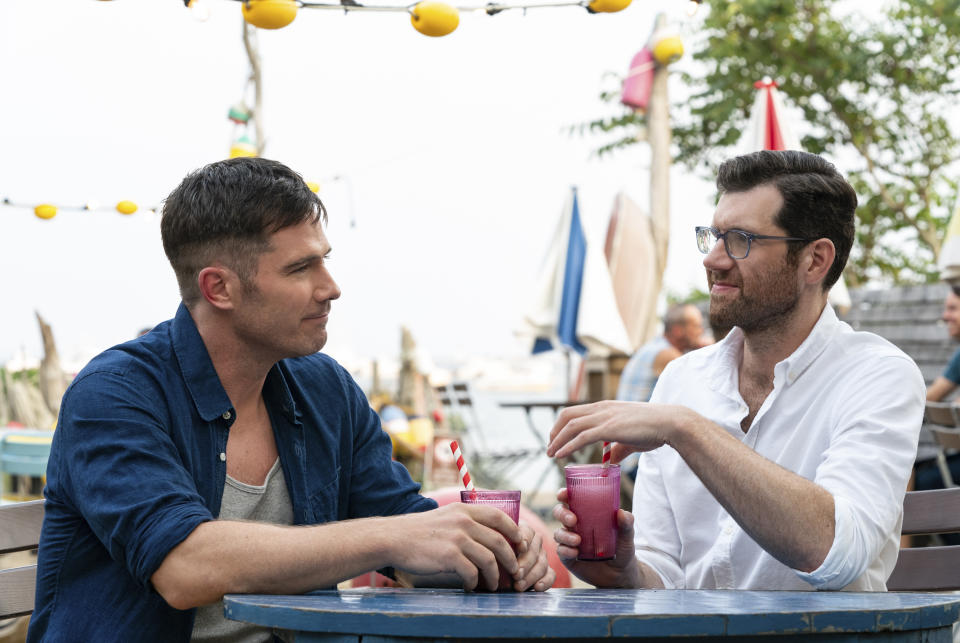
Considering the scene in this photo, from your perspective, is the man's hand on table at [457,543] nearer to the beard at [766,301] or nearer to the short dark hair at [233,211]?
the short dark hair at [233,211]

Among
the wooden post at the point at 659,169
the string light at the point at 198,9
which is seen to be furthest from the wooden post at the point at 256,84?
the string light at the point at 198,9

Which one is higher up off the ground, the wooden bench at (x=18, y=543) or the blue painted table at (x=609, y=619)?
the blue painted table at (x=609, y=619)

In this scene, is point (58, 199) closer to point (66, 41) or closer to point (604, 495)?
point (604, 495)

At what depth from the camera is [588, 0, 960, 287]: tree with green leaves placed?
13211 mm

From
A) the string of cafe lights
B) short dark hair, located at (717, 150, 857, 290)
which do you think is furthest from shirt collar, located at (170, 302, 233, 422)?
the string of cafe lights

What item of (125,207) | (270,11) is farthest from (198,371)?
(125,207)

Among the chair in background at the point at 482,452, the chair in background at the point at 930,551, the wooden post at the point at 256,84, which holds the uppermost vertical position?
the wooden post at the point at 256,84

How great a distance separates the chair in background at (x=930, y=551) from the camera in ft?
6.50

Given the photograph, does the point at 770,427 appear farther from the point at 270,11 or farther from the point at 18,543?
the point at 270,11

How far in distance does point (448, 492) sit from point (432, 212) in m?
15.9

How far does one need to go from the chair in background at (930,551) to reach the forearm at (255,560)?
1.22m

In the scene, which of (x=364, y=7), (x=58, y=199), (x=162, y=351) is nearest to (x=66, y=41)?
(x=58, y=199)

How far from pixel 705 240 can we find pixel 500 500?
91 cm

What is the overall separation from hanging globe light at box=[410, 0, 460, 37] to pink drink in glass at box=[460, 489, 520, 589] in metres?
2.40
